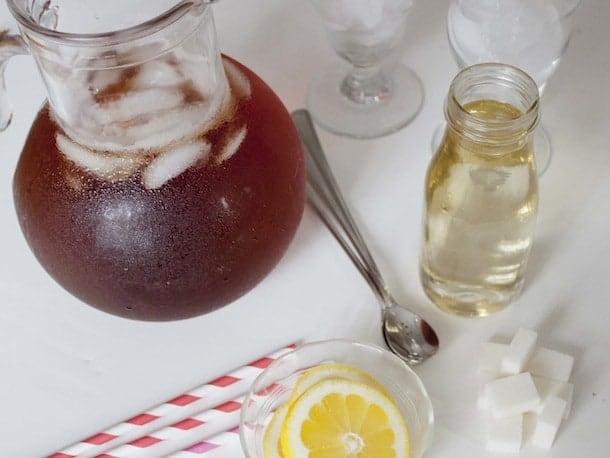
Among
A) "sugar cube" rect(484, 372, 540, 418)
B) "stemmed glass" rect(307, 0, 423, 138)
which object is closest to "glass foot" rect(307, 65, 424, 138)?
"stemmed glass" rect(307, 0, 423, 138)

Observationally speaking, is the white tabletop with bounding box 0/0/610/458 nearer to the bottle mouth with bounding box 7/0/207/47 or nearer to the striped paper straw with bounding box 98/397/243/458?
the striped paper straw with bounding box 98/397/243/458

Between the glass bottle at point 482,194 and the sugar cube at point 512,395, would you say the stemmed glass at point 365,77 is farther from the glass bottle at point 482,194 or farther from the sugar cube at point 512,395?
the sugar cube at point 512,395

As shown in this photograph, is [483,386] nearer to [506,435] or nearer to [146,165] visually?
[506,435]

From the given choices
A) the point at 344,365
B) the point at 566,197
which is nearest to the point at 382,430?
the point at 344,365

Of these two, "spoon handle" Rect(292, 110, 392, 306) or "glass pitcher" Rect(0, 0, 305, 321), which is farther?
"spoon handle" Rect(292, 110, 392, 306)

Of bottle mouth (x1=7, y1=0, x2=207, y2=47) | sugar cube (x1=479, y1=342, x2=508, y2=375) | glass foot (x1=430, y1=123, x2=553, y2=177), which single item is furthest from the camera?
glass foot (x1=430, y1=123, x2=553, y2=177)

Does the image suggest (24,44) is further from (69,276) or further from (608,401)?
(608,401)
